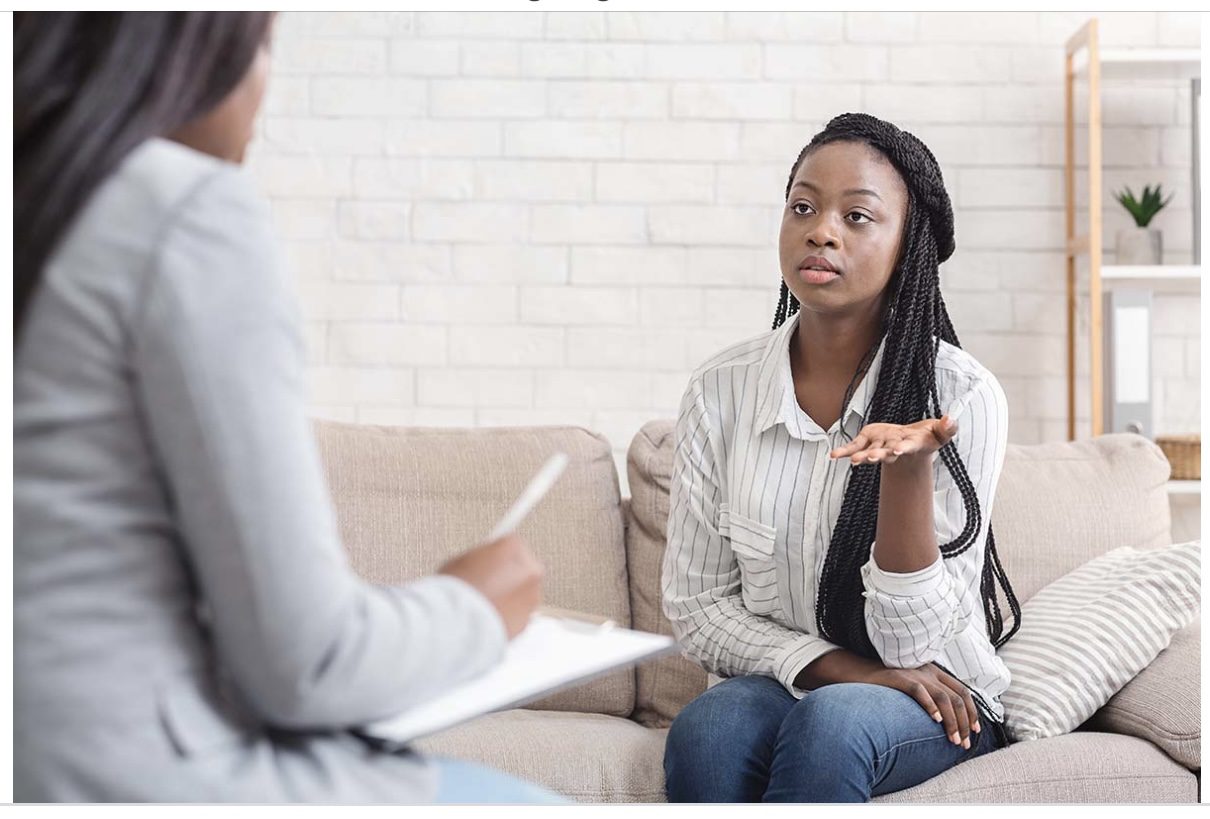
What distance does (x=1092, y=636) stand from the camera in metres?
1.71

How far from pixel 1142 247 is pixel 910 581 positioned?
1414mm

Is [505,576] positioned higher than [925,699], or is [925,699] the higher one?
[505,576]

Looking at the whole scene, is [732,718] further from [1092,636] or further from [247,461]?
[247,461]

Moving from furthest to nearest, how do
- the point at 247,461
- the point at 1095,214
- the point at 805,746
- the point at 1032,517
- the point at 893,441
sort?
1. the point at 1095,214
2. the point at 1032,517
3. the point at 805,746
4. the point at 893,441
5. the point at 247,461

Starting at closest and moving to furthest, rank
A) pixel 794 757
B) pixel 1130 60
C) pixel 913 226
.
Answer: pixel 794 757
pixel 913 226
pixel 1130 60

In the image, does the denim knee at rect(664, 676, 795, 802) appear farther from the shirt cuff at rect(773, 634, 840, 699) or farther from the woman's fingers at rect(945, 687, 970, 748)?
the woman's fingers at rect(945, 687, 970, 748)

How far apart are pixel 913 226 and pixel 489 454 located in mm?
773

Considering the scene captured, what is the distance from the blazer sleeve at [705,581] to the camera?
1.62 m

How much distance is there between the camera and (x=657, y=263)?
265 centimetres

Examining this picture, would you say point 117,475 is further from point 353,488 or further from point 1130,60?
point 1130,60

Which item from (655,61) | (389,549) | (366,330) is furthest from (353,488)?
(655,61)

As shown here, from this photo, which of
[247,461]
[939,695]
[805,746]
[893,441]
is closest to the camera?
[247,461]

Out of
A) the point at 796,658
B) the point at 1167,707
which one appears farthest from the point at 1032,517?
the point at 796,658

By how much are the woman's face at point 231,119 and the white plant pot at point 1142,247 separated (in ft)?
7.20
